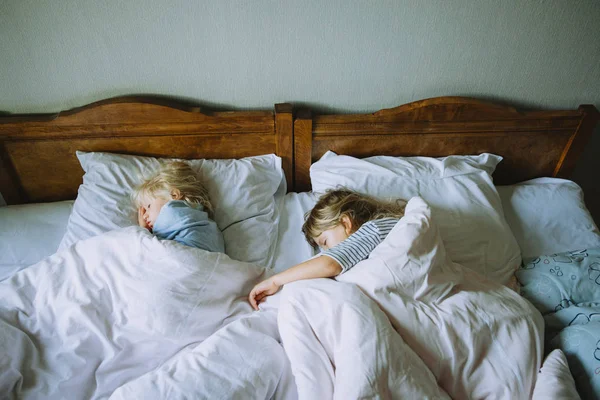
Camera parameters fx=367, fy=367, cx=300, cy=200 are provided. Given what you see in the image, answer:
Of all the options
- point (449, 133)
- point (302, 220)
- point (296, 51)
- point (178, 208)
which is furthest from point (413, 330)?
point (296, 51)

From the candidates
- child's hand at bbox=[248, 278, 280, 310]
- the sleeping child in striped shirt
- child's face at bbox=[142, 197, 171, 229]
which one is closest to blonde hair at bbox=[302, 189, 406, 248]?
the sleeping child in striped shirt

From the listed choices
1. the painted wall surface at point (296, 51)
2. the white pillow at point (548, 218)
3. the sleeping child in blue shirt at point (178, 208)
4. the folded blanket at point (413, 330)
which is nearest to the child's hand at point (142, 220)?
the sleeping child in blue shirt at point (178, 208)

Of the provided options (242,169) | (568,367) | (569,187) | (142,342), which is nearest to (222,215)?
(242,169)

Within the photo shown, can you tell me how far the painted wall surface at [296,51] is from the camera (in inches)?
47.2

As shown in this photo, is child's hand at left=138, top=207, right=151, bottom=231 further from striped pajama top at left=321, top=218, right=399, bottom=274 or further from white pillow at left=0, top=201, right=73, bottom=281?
striped pajama top at left=321, top=218, right=399, bottom=274

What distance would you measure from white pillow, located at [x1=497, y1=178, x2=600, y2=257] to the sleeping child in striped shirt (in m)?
0.48

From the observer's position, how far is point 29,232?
1267mm

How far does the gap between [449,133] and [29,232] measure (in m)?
1.56

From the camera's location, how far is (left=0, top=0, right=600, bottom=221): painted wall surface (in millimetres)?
1199

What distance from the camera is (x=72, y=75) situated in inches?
50.4

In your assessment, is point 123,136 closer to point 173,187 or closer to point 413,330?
point 173,187

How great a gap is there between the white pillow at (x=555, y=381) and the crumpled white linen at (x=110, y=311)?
0.60m

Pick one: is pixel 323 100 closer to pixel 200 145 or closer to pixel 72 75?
pixel 200 145

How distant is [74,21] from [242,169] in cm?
71
